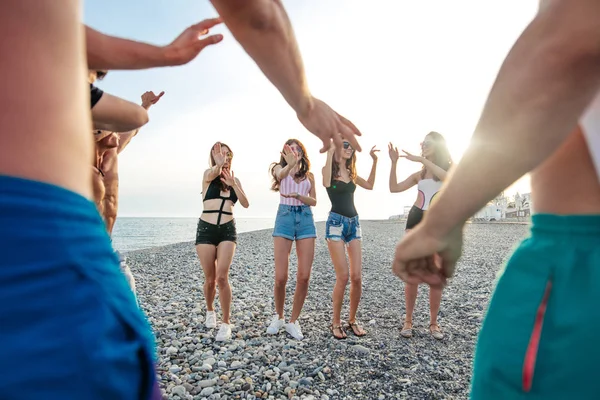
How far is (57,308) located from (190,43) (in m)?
1.18

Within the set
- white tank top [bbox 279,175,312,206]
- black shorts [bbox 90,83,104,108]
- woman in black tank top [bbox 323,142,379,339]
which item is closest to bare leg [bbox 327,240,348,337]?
woman in black tank top [bbox 323,142,379,339]

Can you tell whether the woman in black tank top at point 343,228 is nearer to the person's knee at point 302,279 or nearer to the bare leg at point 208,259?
the person's knee at point 302,279

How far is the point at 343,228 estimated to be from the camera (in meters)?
5.94

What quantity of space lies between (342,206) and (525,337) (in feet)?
16.8

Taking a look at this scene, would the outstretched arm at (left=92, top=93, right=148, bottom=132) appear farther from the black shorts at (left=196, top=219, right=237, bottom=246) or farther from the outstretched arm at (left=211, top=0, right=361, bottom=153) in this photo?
the black shorts at (left=196, top=219, right=237, bottom=246)

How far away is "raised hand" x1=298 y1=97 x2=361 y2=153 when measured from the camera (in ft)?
5.17

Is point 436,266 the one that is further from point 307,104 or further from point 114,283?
point 114,283

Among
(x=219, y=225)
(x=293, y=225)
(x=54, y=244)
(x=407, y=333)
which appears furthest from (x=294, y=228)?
(x=54, y=244)

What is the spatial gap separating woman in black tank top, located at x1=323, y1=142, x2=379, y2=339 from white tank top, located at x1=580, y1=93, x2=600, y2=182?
16.0 feet

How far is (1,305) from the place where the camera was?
63cm

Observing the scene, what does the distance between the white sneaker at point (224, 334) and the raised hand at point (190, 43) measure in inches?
207

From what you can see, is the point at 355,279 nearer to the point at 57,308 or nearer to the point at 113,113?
the point at 113,113

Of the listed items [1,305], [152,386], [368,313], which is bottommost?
[368,313]

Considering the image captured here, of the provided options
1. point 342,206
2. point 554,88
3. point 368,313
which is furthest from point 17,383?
point 368,313
